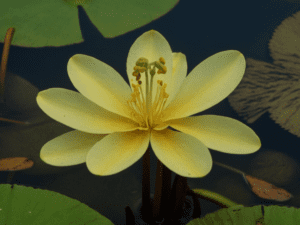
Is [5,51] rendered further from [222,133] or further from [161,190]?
[222,133]

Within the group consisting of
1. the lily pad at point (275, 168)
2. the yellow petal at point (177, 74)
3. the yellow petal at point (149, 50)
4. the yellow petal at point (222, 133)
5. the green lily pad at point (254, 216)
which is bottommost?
the lily pad at point (275, 168)

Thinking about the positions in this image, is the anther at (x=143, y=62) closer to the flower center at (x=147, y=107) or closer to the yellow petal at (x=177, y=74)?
the flower center at (x=147, y=107)

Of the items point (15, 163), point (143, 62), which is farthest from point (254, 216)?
point (15, 163)

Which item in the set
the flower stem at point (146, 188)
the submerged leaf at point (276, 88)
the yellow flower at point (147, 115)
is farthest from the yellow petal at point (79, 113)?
the submerged leaf at point (276, 88)

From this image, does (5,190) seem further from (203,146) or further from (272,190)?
(272,190)

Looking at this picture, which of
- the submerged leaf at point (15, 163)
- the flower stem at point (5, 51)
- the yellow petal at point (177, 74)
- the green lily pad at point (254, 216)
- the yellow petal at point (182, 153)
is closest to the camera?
the yellow petal at point (182, 153)
